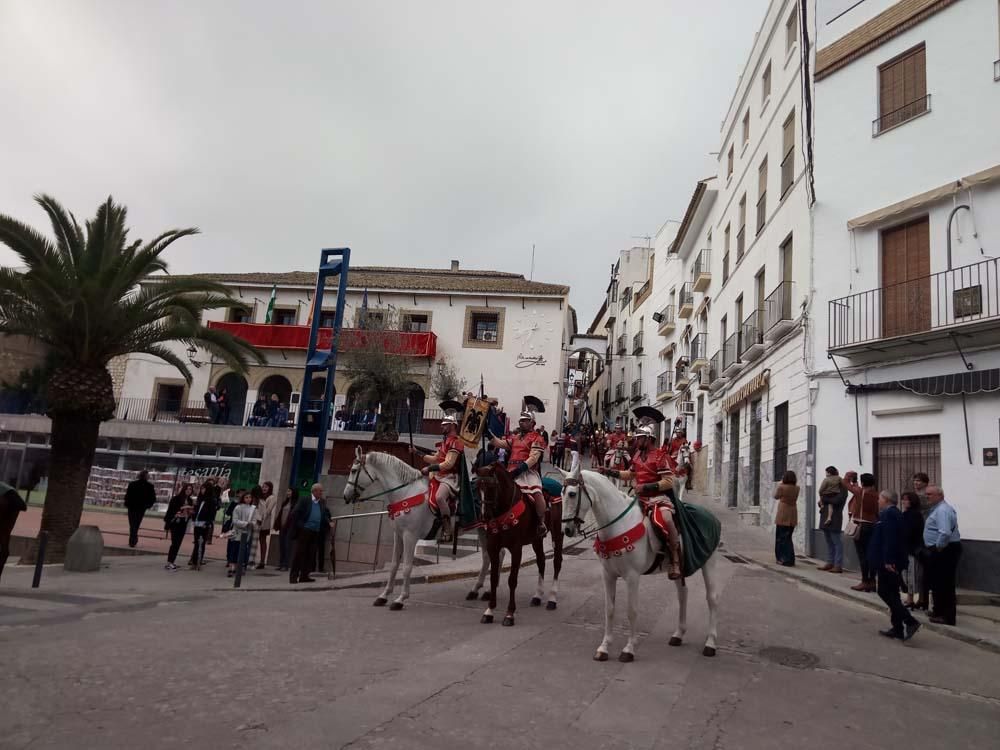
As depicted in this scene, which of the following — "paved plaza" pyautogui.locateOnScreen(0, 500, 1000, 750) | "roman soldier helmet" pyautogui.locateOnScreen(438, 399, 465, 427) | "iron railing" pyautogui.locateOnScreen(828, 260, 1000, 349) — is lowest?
"paved plaza" pyautogui.locateOnScreen(0, 500, 1000, 750)

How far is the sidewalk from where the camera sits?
893 cm

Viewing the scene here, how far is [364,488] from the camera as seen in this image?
9820 millimetres

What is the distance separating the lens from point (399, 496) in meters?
9.56

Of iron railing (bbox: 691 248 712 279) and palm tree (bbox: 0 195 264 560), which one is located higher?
iron railing (bbox: 691 248 712 279)

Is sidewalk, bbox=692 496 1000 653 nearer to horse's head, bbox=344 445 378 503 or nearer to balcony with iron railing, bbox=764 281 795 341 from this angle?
balcony with iron railing, bbox=764 281 795 341

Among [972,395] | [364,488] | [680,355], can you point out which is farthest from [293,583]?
[680,355]

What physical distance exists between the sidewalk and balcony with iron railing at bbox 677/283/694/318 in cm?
1319

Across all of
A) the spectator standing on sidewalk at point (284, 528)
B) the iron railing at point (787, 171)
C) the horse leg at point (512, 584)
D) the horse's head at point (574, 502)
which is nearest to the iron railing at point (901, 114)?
the iron railing at point (787, 171)

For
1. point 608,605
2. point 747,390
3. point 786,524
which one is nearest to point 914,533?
point 786,524

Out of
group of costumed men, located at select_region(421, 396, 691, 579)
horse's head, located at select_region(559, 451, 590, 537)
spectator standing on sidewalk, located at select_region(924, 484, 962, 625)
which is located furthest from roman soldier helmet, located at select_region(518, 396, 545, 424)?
spectator standing on sidewalk, located at select_region(924, 484, 962, 625)

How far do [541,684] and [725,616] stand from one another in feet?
14.1

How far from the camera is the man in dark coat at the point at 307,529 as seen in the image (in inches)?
486

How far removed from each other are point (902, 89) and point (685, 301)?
1610cm

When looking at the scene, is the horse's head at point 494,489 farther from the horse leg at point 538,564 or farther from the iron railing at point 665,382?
the iron railing at point 665,382
